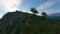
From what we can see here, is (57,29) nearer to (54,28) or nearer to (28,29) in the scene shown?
(54,28)

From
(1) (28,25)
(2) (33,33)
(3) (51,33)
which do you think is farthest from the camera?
(1) (28,25)

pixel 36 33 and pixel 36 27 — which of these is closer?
pixel 36 33

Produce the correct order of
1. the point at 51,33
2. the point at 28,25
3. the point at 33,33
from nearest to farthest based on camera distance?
the point at 51,33, the point at 33,33, the point at 28,25

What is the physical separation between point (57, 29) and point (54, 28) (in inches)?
225

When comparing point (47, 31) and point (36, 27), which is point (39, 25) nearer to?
point (36, 27)

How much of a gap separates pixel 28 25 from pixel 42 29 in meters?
20.1

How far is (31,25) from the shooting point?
197 metres

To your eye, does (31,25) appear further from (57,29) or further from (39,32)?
(57,29)

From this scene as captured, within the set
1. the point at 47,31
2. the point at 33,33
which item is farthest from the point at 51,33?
the point at 33,33

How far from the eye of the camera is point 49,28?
7436 inches

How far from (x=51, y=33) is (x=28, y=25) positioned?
37.4m

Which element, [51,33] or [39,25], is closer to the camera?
[51,33]

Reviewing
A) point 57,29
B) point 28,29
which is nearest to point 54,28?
point 57,29

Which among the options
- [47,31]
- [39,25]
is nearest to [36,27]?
[39,25]
